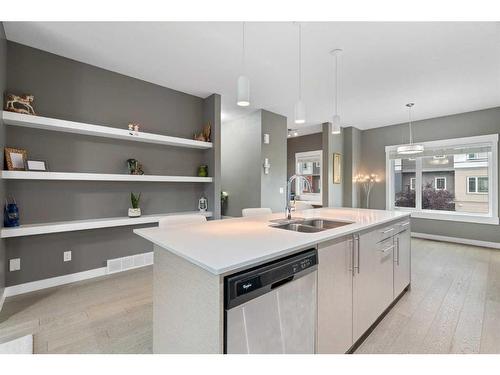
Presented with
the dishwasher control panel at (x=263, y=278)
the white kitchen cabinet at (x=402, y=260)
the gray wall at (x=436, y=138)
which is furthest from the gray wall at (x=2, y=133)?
the gray wall at (x=436, y=138)

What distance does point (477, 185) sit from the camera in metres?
4.73

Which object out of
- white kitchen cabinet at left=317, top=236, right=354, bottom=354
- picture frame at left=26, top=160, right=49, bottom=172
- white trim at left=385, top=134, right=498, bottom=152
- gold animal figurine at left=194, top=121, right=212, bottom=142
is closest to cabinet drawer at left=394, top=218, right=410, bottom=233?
white kitchen cabinet at left=317, top=236, right=354, bottom=354

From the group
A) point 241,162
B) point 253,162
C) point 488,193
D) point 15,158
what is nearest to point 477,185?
point 488,193

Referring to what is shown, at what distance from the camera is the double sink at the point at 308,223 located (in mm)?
1969

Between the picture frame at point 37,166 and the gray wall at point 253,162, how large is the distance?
303 cm

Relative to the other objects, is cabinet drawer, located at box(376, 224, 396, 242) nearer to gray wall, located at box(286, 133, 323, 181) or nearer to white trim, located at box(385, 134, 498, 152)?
white trim, located at box(385, 134, 498, 152)

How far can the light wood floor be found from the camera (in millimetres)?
1751

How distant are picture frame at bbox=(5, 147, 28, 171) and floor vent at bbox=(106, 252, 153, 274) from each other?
4.67 ft

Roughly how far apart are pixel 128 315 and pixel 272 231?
1599mm

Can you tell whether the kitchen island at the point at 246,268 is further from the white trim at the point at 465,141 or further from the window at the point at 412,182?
the window at the point at 412,182

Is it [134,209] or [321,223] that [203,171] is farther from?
[321,223]

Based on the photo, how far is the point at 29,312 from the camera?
86.0 inches

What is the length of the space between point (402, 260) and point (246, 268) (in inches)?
84.3
